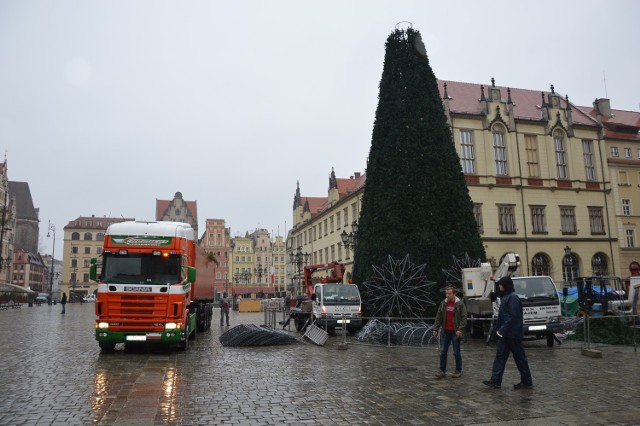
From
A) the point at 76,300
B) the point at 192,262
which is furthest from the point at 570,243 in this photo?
the point at 76,300

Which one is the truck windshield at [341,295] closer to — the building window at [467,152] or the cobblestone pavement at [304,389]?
the cobblestone pavement at [304,389]

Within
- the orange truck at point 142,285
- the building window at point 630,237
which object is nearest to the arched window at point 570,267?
the building window at point 630,237

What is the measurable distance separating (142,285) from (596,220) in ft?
136

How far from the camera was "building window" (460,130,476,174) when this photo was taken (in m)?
40.3

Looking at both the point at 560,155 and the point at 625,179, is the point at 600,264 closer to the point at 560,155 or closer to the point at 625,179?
the point at 625,179

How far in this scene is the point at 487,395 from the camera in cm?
828

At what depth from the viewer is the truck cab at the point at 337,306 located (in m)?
20.3

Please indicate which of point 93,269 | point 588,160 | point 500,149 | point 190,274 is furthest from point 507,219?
point 93,269

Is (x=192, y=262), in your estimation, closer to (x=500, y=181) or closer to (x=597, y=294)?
(x=597, y=294)

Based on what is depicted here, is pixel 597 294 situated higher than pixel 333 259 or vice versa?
pixel 333 259

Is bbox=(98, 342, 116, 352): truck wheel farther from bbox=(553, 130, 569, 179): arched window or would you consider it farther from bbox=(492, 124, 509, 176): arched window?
bbox=(553, 130, 569, 179): arched window

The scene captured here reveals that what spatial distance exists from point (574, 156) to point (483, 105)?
31.6 ft

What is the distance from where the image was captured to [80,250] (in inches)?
4414

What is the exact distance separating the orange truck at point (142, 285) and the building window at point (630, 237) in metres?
42.9
